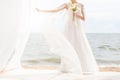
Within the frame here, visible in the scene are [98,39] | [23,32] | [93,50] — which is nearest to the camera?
[23,32]

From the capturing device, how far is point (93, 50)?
1047cm

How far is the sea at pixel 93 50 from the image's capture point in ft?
28.5

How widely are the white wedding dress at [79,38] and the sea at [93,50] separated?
3.85 meters

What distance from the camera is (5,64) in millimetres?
4398

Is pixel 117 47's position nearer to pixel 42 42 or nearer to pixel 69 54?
pixel 42 42

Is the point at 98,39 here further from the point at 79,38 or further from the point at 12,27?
the point at 12,27

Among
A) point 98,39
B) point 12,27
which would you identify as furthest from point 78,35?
point 98,39

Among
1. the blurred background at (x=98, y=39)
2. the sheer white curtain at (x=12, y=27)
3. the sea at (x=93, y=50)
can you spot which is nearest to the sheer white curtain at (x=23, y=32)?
the sheer white curtain at (x=12, y=27)

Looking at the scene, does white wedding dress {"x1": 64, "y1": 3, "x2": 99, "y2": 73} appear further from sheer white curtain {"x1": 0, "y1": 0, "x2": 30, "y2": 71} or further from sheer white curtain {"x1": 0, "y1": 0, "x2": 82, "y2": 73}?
sheer white curtain {"x1": 0, "y1": 0, "x2": 30, "y2": 71}

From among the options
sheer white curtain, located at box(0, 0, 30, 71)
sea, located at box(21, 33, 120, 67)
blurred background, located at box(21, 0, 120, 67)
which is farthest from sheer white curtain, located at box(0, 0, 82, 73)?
sea, located at box(21, 33, 120, 67)

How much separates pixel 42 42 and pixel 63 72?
20.0 ft

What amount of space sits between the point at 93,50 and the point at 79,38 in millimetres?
6256

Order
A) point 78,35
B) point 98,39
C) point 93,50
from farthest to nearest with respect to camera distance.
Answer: point 98,39
point 93,50
point 78,35

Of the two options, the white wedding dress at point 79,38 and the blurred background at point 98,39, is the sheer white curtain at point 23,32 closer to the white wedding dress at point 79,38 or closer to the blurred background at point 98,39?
the white wedding dress at point 79,38
